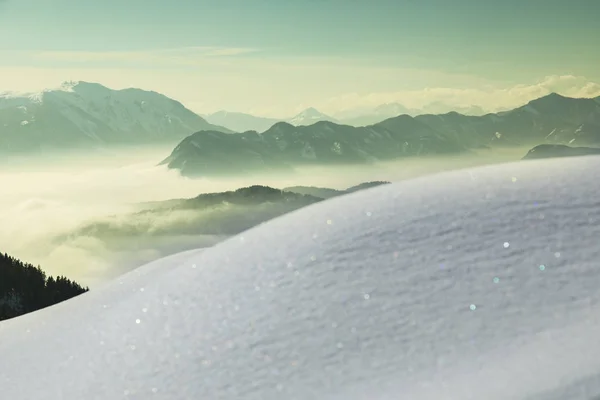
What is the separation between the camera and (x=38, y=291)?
2611 inches

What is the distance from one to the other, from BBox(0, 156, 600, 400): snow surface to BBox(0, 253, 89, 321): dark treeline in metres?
57.9

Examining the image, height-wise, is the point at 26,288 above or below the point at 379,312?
below

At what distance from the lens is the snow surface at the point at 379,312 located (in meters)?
6.11

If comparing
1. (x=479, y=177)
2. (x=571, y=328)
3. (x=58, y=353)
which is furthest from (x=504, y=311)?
(x=58, y=353)

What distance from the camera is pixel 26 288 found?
66.4 meters

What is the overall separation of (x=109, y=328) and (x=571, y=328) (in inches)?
275

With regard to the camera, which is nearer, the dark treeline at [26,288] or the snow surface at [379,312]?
the snow surface at [379,312]

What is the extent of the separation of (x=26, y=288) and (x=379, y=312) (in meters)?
68.6

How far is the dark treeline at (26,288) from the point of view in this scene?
62781 millimetres

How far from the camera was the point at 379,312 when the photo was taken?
718 centimetres

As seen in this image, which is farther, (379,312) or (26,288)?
(26,288)

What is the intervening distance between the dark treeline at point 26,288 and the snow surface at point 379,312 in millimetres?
57861

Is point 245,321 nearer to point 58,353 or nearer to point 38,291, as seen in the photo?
point 58,353

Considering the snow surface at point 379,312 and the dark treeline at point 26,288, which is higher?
the snow surface at point 379,312
